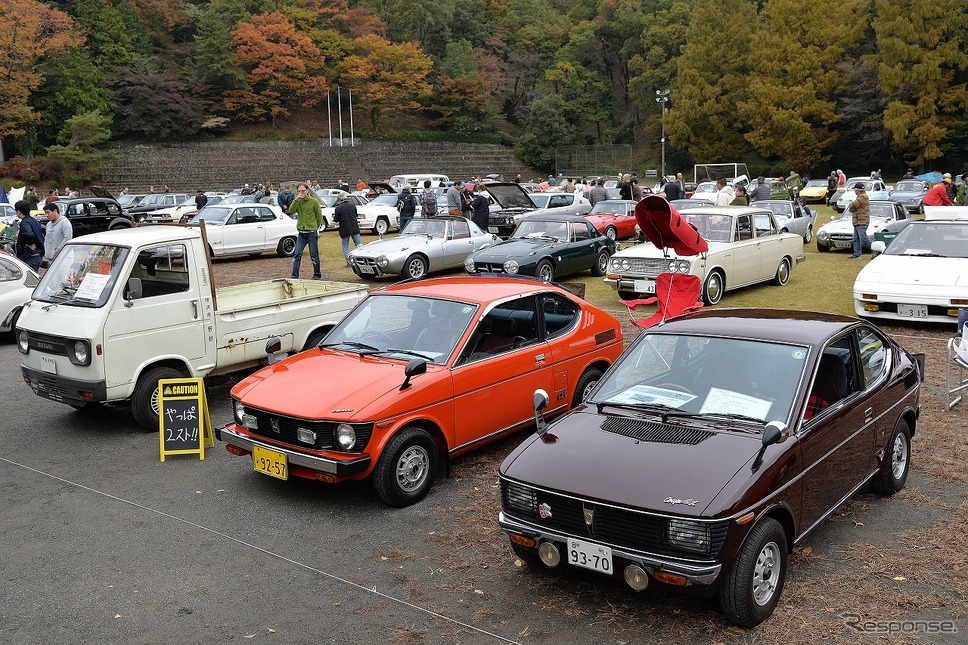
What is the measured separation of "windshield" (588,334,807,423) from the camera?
5.05m

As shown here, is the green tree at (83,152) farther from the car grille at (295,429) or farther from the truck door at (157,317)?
the car grille at (295,429)

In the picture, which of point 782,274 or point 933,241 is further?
point 782,274

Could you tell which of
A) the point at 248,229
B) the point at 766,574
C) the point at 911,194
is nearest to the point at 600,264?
the point at 248,229

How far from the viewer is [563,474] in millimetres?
4645

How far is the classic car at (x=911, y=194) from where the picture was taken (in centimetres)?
3372

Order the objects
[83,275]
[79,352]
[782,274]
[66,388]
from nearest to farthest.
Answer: [79,352]
[66,388]
[83,275]
[782,274]

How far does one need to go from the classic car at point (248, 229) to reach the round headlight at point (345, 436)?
1589 cm

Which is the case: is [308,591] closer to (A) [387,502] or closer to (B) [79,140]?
(A) [387,502]

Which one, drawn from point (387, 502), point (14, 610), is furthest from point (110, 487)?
point (387, 502)

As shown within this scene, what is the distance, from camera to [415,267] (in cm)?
1756

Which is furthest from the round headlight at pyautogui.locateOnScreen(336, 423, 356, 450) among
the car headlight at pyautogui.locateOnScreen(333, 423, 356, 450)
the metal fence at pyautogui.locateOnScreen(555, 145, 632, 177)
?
the metal fence at pyautogui.locateOnScreen(555, 145, 632, 177)

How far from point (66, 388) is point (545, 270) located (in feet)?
32.6

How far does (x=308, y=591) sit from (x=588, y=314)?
4150 millimetres

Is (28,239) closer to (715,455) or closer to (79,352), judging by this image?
(79,352)
